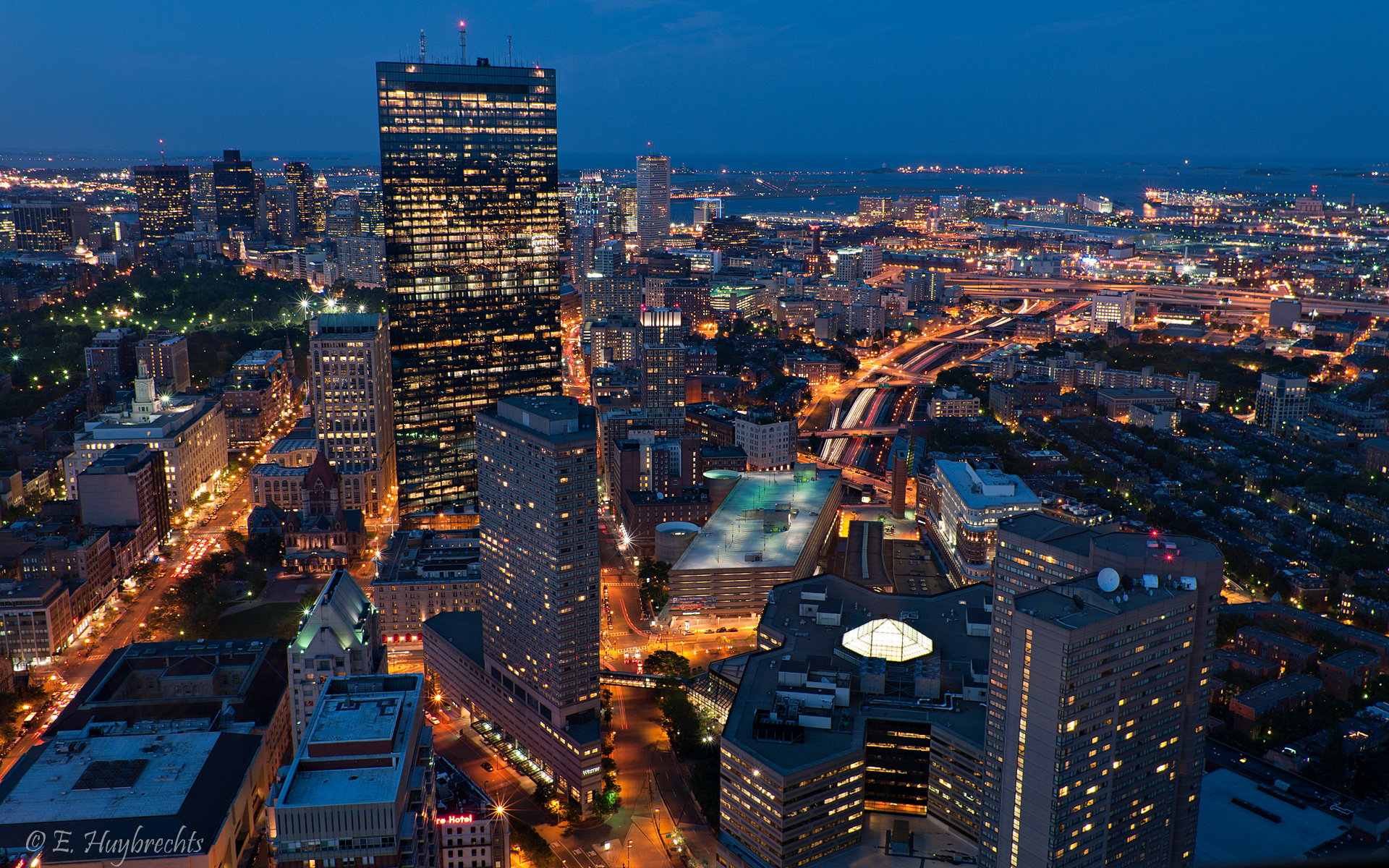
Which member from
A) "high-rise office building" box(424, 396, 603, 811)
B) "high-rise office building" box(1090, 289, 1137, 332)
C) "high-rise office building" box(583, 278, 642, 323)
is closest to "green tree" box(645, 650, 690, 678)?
"high-rise office building" box(424, 396, 603, 811)

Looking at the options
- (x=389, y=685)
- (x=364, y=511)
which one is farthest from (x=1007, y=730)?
(x=364, y=511)

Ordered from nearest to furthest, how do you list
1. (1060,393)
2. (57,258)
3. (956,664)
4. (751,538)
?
(956,664)
(751,538)
(1060,393)
(57,258)

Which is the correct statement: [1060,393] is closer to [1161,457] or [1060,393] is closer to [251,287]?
[1161,457]

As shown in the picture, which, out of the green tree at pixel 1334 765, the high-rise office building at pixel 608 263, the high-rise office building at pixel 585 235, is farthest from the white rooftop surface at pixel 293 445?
the high-rise office building at pixel 585 235

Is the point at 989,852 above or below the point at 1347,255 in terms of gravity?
below

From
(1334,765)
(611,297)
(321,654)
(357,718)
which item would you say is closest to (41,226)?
(611,297)

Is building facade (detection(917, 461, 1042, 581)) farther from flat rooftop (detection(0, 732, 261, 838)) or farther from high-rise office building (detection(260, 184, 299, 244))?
high-rise office building (detection(260, 184, 299, 244))

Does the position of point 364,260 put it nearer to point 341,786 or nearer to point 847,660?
point 847,660
